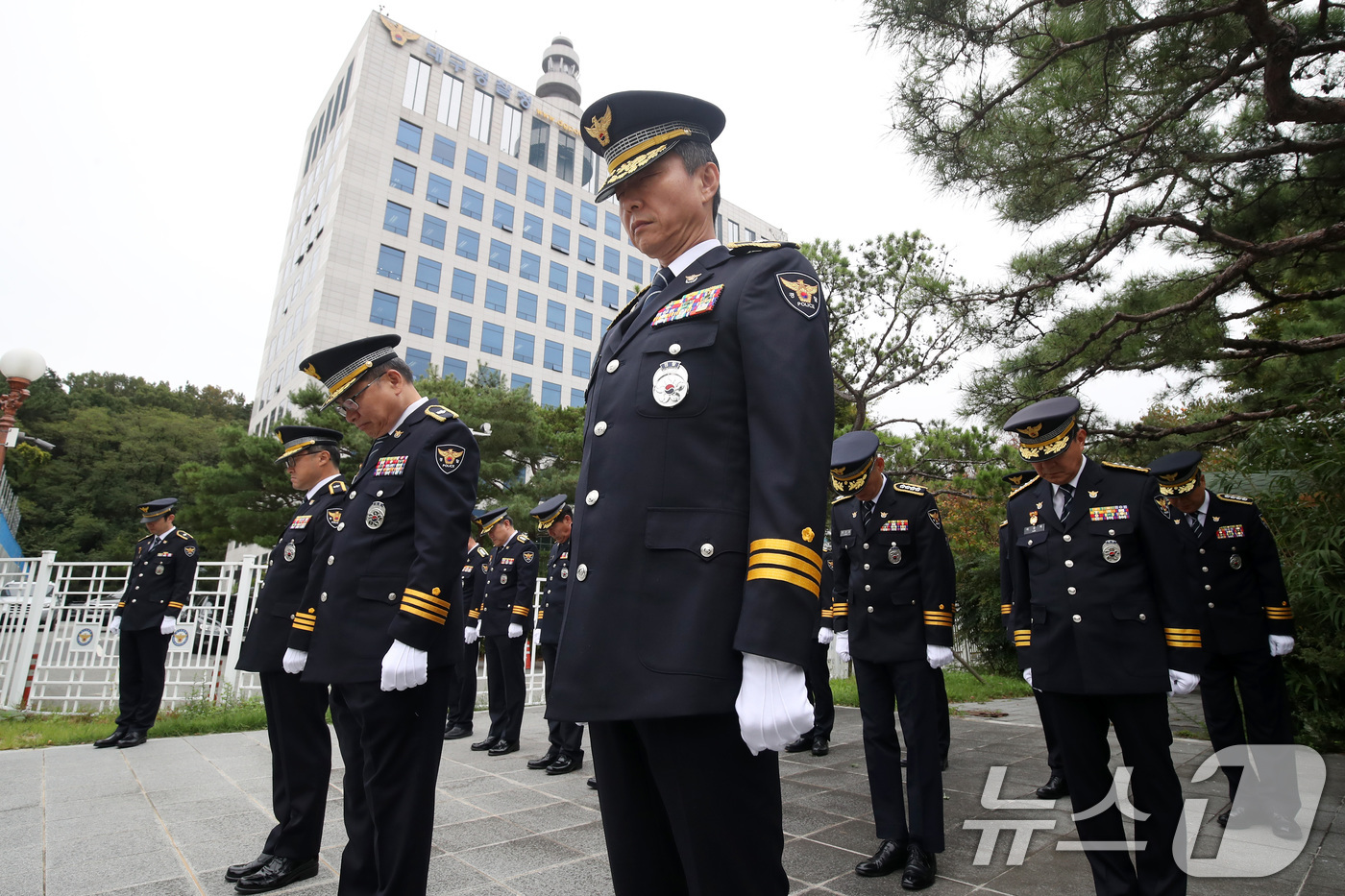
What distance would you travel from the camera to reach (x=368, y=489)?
292 cm

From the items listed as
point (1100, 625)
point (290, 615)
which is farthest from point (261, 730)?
point (1100, 625)

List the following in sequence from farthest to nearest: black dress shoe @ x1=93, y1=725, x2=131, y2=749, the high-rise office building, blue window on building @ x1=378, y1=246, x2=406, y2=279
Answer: blue window on building @ x1=378, y1=246, x2=406, y2=279 → the high-rise office building → black dress shoe @ x1=93, y1=725, x2=131, y2=749

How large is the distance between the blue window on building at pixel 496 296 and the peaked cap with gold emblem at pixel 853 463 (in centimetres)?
3458

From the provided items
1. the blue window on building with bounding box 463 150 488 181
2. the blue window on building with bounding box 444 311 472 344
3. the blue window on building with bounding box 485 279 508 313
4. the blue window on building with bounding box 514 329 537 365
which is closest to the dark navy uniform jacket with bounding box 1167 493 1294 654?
the blue window on building with bounding box 444 311 472 344

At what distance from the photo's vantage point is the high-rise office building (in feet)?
105

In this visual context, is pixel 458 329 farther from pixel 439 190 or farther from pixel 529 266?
pixel 439 190

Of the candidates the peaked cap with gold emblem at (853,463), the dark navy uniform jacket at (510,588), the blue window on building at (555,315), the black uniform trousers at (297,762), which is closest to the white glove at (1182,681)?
the peaked cap with gold emblem at (853,463)

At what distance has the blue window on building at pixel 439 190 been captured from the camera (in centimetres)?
3512

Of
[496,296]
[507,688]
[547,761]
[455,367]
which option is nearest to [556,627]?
[507,688]

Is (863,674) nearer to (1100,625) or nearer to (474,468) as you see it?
(1100,625)

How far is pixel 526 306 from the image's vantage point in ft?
125

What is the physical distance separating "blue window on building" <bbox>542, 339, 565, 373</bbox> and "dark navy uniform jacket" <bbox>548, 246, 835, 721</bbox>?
1480 inches

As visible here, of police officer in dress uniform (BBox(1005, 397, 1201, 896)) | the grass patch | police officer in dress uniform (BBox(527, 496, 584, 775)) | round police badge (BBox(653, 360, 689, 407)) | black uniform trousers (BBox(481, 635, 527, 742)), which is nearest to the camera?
round police badge (BBox(653, 360, 689, 407))

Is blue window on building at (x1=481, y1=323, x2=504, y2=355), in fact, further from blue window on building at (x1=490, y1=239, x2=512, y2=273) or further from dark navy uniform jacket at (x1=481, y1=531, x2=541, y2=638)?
dark navy uniform jacket at (x1=481, y1=531, x2=541, y2=638)
